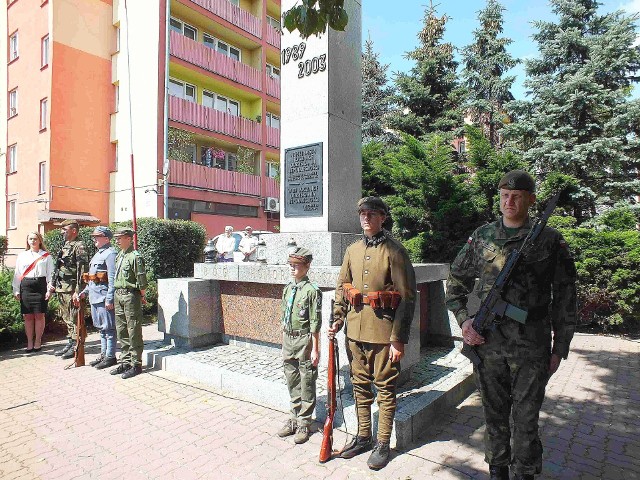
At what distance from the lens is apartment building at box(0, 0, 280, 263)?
17.6 m

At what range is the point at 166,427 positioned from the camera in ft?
12.5

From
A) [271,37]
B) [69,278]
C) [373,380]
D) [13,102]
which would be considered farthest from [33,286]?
[271,37]

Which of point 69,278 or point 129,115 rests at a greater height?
Result: point 129,115

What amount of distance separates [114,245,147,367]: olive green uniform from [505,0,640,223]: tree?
10.5 metres

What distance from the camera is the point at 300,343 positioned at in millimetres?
3580

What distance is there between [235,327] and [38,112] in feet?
61.3

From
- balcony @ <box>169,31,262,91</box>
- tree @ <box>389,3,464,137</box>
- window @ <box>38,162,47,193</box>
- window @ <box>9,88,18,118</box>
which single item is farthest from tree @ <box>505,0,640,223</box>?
window @ <box>9,88,18,118</box>

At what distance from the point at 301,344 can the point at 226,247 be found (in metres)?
8.01

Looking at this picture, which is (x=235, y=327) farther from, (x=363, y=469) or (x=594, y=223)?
(x=594, y=223)

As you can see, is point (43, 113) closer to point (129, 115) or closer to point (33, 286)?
point (129, 115)

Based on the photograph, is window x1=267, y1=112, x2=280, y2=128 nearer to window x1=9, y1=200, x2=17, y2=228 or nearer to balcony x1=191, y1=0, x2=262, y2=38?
balcony x1=191, y1=0, x2=262, y2=38

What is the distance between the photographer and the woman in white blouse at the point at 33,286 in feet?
21.4

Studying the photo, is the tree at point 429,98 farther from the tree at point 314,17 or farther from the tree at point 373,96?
the tree at point 314,17

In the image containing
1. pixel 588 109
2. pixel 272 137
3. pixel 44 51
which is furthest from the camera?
pixel 272 137
